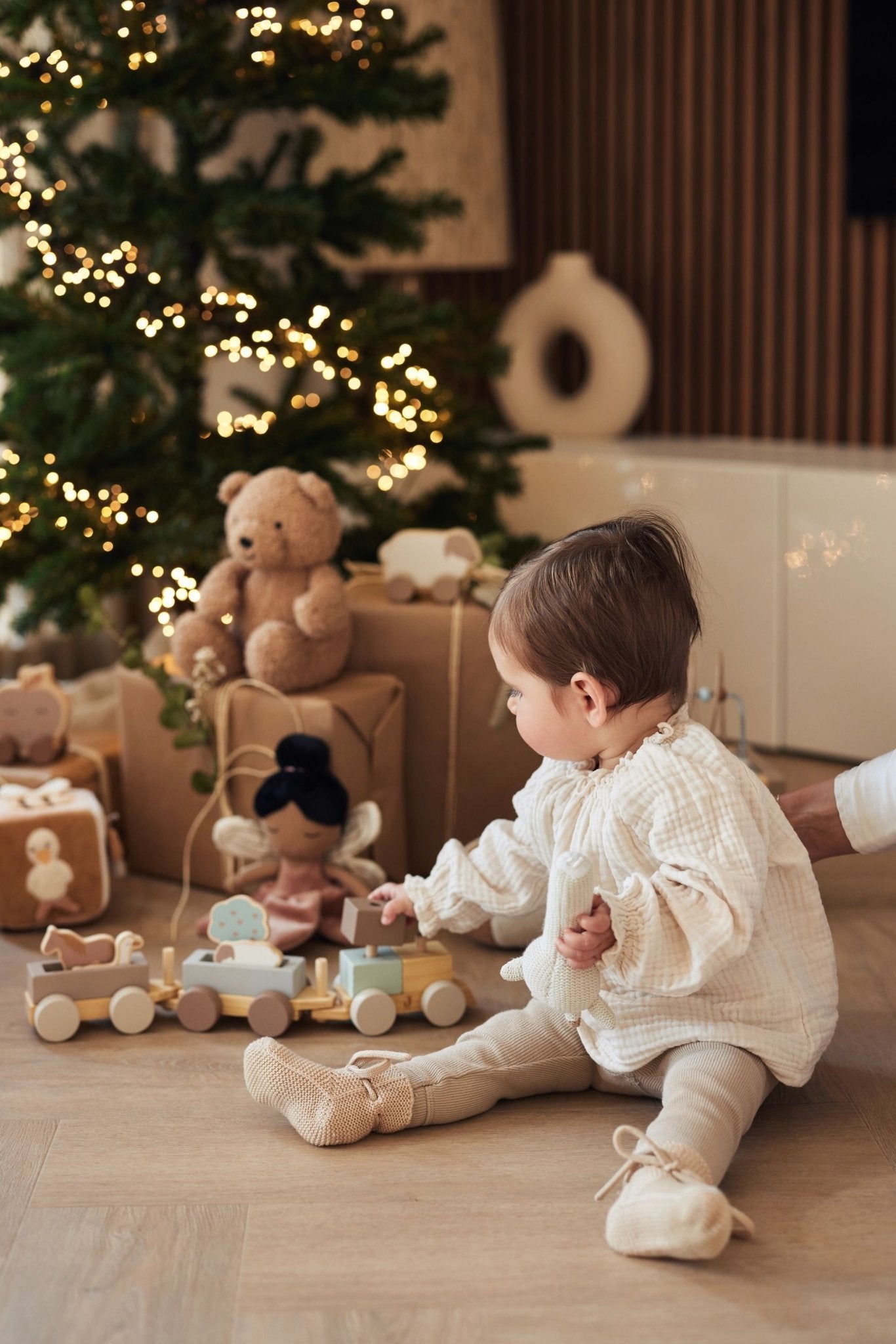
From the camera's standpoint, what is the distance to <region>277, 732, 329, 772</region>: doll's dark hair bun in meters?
1.68

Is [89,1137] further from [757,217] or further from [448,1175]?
[757,217]

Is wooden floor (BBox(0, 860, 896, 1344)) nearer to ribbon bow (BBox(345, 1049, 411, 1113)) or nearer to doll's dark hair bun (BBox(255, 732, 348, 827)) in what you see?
ribbon bow (BBox(345, 1049, 411, 1113))

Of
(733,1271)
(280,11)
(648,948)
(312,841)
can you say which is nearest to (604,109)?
(280,11)

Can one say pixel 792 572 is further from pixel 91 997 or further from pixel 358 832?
pixel 91 997

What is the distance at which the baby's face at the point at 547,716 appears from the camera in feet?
4.16

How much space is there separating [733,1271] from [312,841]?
75cm

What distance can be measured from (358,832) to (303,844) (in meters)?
0.07

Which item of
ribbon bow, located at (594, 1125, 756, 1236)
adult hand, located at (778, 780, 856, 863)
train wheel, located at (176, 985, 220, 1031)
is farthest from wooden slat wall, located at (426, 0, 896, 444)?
ribbon bow, located at (594, 1125, 756, 1236)

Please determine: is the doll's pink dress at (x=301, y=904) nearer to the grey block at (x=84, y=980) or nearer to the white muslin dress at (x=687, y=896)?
the grey block at (x=84, y=980)

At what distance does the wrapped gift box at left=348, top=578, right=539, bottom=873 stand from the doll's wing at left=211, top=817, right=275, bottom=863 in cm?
25

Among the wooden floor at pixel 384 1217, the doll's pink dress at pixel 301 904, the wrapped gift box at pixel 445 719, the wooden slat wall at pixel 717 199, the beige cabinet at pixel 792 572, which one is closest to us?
the wooden floor at pixel 384 1217

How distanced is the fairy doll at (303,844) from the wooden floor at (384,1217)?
0.22 metres

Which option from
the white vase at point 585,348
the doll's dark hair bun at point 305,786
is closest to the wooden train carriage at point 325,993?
the doll's dark hair bun at point 305,786

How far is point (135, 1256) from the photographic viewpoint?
1.10 m
